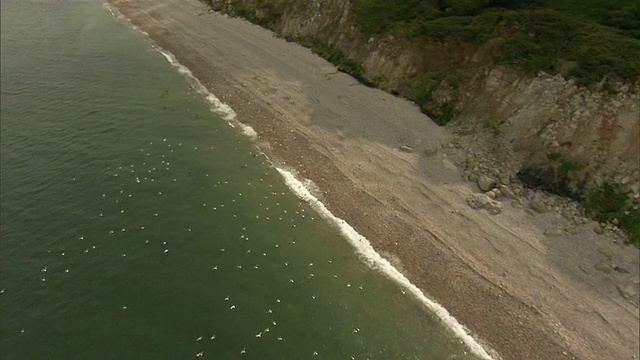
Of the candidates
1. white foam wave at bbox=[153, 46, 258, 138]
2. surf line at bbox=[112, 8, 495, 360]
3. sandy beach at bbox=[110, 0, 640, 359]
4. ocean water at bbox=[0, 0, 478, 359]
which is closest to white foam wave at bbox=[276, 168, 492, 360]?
surf line at bbox=[112, 8, 495, 360]

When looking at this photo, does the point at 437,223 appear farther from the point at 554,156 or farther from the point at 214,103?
the point at 214,103

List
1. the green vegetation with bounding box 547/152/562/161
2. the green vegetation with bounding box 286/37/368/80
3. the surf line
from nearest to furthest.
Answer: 1. the surf line
2. the green vegetation with bounding box 547/152/562/161
3. the green vegetation with bounding box 286/37/368/80

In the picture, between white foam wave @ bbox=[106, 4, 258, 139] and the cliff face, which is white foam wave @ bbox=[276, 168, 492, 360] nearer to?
white foam wave @ bbox=[106, 4, 258, 139]

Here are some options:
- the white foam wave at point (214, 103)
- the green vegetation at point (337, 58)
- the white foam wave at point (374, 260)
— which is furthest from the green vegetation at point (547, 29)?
the white foam wave at point (374, 260)

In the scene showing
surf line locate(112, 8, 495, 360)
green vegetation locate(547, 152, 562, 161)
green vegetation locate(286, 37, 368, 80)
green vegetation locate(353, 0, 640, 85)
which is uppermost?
green vegetation locate(353, 0, 640, 85)

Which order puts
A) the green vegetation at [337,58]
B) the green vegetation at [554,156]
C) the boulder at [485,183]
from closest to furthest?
the green vegetation at [554,156] < the boulder at [485,183] < the green vegetation at [337,58]

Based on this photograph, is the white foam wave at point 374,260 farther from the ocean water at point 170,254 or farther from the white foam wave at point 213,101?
the white foam wave at point 213,101
